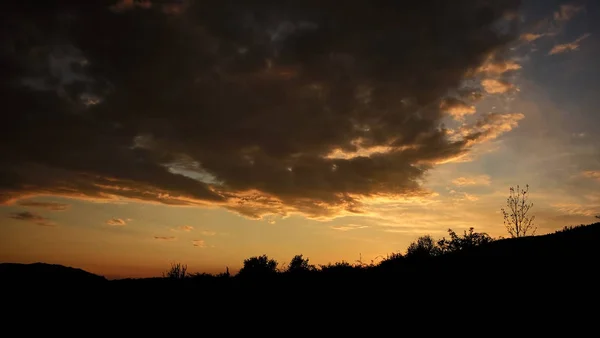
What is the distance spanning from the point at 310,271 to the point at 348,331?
7.47m

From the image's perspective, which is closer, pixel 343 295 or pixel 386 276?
pixel 343 295

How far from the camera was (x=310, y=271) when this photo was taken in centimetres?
1747

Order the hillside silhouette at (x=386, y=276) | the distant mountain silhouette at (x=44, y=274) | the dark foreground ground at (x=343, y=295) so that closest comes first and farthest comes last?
1. the dark foreground ground at (x=343, y=295)
2. the hillside silhouette at (x=386, y=276)
3. the distant mountain silhouette at (x=44, y=274)

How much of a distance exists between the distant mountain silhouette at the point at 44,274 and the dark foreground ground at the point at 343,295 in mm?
33

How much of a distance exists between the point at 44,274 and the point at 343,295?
11668mm

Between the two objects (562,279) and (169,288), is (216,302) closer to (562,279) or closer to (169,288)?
(169,288)

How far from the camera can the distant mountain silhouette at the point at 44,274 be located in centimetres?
1448

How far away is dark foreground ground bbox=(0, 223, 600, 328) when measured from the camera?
33.3 ft

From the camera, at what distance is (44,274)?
597 inches

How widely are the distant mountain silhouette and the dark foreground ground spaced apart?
33 mm

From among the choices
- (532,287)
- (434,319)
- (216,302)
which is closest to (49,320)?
(216,302)

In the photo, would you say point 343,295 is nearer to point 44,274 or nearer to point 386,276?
point 386,276

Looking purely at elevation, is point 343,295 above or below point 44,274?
below

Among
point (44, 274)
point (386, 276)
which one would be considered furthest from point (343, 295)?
point (44, 274)
